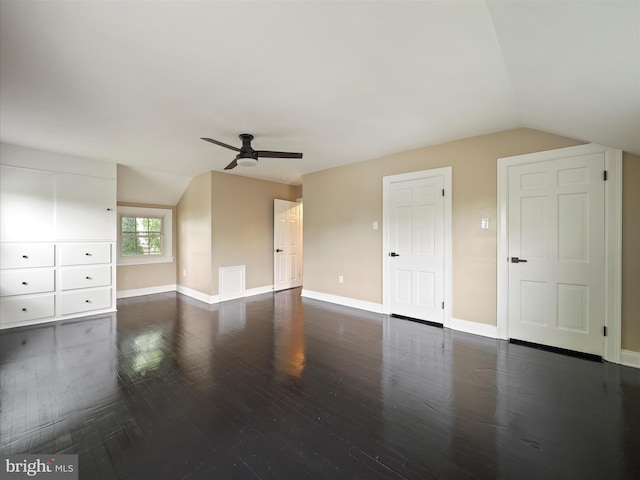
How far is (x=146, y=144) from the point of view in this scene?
3.73 metres

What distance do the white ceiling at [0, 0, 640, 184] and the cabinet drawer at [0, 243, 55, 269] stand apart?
4.96 feet

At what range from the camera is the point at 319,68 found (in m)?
2.06

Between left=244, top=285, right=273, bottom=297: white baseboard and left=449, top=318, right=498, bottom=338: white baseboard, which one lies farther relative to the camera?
left=244, top=285, right=273, bottom=297: white baseboard

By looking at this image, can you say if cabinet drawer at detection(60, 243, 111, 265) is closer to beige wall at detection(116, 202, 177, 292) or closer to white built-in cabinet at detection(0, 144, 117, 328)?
white built-in cabinet at detection(0, 144, 117, 328)

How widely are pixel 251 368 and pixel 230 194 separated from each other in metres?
3.71

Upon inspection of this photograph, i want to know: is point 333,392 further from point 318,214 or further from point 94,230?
point 94,230

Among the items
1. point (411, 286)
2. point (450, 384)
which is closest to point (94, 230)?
point (411, 286)

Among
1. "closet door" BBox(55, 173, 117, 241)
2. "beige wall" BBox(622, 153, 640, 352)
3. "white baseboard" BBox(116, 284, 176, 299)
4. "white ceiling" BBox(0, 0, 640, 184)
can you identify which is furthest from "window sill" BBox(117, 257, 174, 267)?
"beige wall" BBox(622, 153, 640, 352)

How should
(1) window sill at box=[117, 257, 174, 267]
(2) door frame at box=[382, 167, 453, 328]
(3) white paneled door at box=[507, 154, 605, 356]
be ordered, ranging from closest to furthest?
(3) white paneled door at box=[507, 154, 605, 356]
(2) door frame at box=[382, 167, 453, 328]
(1) window sill at box=[117, 257, 174, 267]

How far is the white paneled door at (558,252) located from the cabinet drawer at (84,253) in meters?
5.90

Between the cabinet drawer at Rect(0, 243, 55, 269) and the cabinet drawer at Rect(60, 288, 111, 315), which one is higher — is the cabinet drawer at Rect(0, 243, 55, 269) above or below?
above

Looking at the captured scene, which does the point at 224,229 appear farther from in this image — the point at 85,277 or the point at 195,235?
the point at 85,277

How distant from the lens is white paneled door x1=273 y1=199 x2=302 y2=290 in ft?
20.5

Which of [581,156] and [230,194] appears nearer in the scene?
[581,156]
